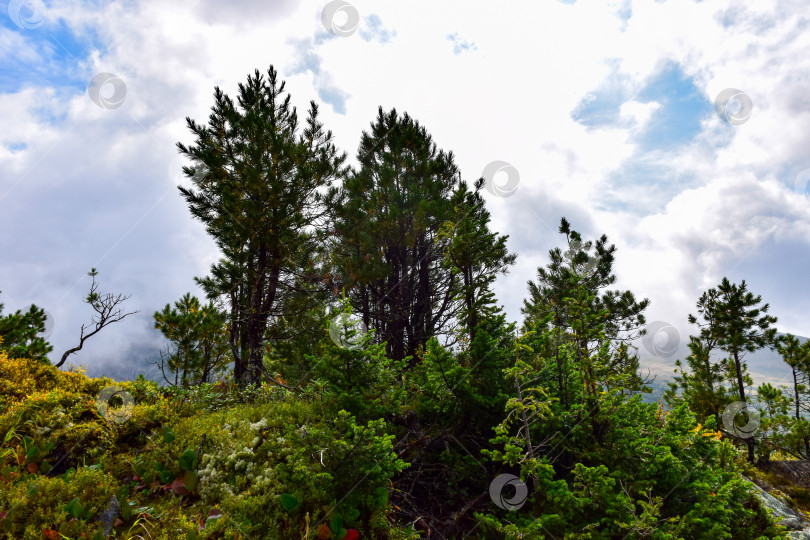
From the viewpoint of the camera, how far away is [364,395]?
424cm

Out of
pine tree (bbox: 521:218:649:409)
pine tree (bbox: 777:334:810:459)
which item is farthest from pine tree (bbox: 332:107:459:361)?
pine tree (bbox: 777:334:810:459)

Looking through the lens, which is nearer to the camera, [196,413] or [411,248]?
[196,413]

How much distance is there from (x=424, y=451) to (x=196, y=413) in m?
3.28

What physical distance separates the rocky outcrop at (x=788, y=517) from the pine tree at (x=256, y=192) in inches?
395

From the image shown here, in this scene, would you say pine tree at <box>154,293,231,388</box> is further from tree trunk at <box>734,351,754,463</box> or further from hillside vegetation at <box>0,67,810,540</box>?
tree trunk at <box>734,351,754,463</box>

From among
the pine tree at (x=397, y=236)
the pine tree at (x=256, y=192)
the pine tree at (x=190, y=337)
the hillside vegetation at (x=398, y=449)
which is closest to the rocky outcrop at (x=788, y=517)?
the hillside vegetation at (x=398, y=449)

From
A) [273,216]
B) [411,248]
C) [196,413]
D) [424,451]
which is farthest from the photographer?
[411,248]

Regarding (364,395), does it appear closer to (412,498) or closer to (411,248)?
(412,498)

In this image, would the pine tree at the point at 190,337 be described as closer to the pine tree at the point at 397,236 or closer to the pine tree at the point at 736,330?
the pine tree at the point at 397,236

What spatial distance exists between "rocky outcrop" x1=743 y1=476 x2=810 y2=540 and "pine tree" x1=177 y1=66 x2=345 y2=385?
32.9 feet

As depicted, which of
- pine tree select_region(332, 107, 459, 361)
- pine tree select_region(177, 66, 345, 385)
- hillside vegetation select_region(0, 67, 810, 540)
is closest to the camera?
hillside vegetation select_region(0, 67, 810, 540)

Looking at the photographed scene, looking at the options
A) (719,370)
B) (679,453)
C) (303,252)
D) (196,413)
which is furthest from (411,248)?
(719,370)

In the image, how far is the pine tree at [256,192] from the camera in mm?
9664

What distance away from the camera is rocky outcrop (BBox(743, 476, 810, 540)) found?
503cm
